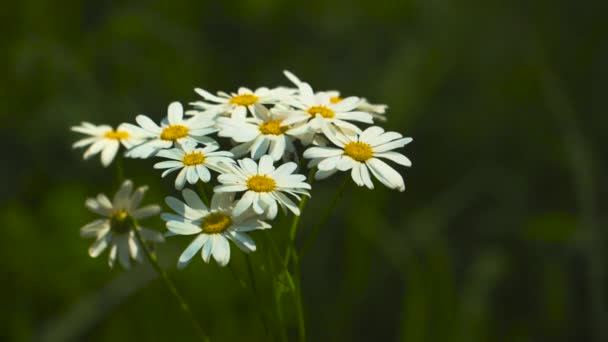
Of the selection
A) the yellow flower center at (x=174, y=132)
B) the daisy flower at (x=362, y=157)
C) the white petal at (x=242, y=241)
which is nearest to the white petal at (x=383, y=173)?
the daisy flower at (x=362, y=157)

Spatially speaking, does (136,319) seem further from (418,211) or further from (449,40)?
(449,40)

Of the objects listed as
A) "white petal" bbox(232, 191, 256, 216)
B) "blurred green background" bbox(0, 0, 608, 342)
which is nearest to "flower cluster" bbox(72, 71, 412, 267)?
"white petal" bbox(232, 191, 256, 216)

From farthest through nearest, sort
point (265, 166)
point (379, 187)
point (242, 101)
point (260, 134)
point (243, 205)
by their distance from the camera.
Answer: point (379, 187) → point (242, 101) → point (260, 134) → point (265, 166) → point (243, 205)

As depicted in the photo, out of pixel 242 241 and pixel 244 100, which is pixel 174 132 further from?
pixel 242 241

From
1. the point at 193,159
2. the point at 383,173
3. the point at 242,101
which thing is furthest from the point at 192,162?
the point at 383,173

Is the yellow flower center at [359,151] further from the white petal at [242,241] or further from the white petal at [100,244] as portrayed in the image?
the white petal at [100,244]

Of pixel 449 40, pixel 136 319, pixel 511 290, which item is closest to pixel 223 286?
pixel 136 319

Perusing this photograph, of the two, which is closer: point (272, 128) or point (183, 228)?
point (183, 228)
